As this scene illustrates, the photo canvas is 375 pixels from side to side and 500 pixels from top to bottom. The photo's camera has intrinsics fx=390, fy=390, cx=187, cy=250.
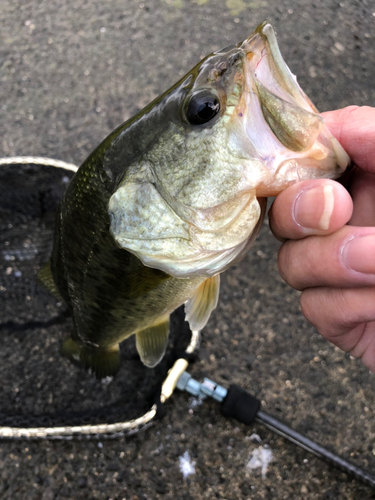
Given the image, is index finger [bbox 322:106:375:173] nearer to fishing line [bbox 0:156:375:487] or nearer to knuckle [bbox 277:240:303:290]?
knuckle [bbox 277:240:303:290]

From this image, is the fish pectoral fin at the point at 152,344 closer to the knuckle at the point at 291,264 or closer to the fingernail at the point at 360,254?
the knuckle at the point at 291,264

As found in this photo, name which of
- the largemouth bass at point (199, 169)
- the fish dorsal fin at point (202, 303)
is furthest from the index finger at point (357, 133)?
the fish dorsal fin at point (202, 303)

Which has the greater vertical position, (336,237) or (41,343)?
(336,237)

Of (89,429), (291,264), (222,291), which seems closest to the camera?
(291,264)

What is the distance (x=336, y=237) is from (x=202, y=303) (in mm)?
548

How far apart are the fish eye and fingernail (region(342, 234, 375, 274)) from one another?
1.57 feet

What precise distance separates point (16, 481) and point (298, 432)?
133cm

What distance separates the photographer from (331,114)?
1.19m

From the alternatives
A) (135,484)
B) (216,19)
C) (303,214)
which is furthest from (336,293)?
(216,19)

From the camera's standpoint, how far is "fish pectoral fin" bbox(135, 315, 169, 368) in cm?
166

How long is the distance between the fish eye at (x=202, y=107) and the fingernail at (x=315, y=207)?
30 cm

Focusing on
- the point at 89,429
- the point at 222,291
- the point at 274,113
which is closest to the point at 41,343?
the point at 89,429

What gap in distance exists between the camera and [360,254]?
0.98m

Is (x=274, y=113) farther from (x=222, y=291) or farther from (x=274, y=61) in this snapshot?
(x=222, y=291)
